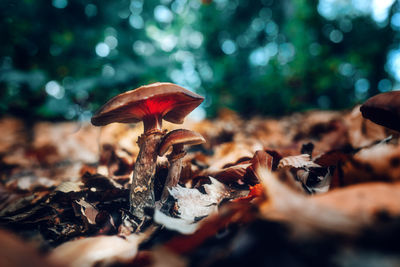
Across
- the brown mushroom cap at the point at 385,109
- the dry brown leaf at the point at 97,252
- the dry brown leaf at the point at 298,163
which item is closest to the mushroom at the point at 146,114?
the dry brown leaf at the point at 97,252

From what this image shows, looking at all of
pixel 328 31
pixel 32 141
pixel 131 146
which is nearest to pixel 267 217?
pixel 131 146

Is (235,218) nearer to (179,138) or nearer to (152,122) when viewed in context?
(179,138)

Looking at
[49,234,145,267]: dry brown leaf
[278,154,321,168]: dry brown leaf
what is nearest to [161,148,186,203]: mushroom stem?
[49,234,145,267]: dry brown leaf

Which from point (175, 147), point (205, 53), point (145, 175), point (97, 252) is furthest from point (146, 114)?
point (205, 53)

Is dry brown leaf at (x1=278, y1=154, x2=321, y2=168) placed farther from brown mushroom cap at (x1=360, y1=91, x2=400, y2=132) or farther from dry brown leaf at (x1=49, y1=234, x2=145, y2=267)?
dry brown leaf at (x1=49, y1=234, x2=145, y2=267)

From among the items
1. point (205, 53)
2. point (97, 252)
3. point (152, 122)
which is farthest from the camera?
point (205, 53)

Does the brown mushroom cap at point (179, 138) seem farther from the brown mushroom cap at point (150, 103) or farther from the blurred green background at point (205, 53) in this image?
the blurred green background at point (205, 53)

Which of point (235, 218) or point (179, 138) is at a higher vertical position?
point (179, 138)

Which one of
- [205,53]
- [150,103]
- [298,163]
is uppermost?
[205,53]
